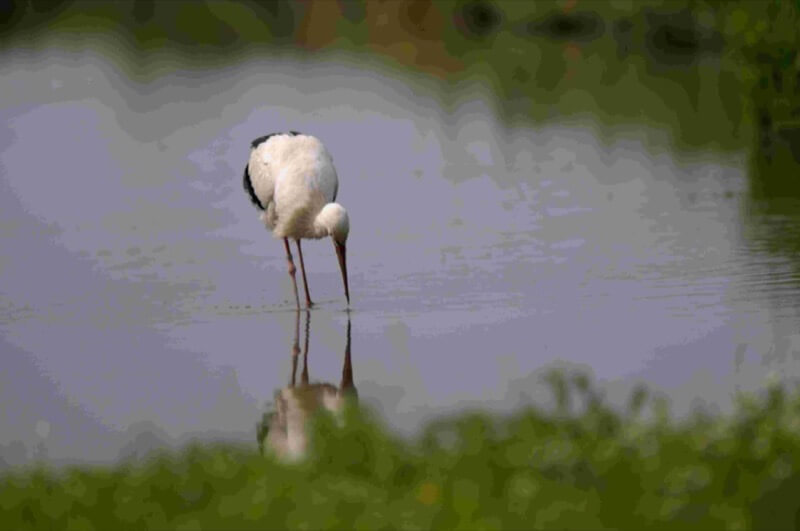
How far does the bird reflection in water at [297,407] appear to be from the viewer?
318 inches

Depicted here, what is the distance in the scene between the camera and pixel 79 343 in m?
10.7

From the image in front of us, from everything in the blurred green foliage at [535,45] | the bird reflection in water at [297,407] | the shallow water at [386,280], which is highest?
the blurred green foliage at [535,45]

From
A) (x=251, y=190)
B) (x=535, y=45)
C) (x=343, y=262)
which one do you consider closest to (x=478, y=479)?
(x=343, y=262)

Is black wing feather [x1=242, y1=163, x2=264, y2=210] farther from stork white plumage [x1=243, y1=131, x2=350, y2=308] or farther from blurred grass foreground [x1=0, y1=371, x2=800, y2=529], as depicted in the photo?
blurred grass foreground [x1=0, y1=371, x2=800, y2=529]

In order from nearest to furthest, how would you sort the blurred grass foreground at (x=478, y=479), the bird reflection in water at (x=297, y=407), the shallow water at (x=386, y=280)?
the blurred grass foreground at (x=478, y=479), the bird reflection in water at (x=297, y=407), the shallow water at (x=386, y=280)

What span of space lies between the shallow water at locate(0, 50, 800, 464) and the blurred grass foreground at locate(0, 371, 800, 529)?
3.11 ft

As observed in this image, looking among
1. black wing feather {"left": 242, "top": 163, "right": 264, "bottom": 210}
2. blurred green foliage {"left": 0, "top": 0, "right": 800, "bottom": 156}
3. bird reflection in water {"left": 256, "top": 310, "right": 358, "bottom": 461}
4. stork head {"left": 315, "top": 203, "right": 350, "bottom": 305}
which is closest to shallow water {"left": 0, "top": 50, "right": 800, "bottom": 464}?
bird reflection in water {"left": 256, "top": 310, "right": 358, "bottom": 461}

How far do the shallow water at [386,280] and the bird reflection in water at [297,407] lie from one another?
86 millimetres

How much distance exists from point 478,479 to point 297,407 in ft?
9.18

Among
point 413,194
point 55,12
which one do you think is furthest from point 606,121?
point 55,12

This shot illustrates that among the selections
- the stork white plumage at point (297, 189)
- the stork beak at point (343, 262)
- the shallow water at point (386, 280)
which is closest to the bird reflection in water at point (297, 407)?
the shallow water at point (386, 280)

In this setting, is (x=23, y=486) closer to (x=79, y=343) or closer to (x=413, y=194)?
(x=79, y=343)

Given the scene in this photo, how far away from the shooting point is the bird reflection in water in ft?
26.5

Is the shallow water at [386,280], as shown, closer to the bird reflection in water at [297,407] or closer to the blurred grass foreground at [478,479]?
the bird reflection in water at [297,407]
